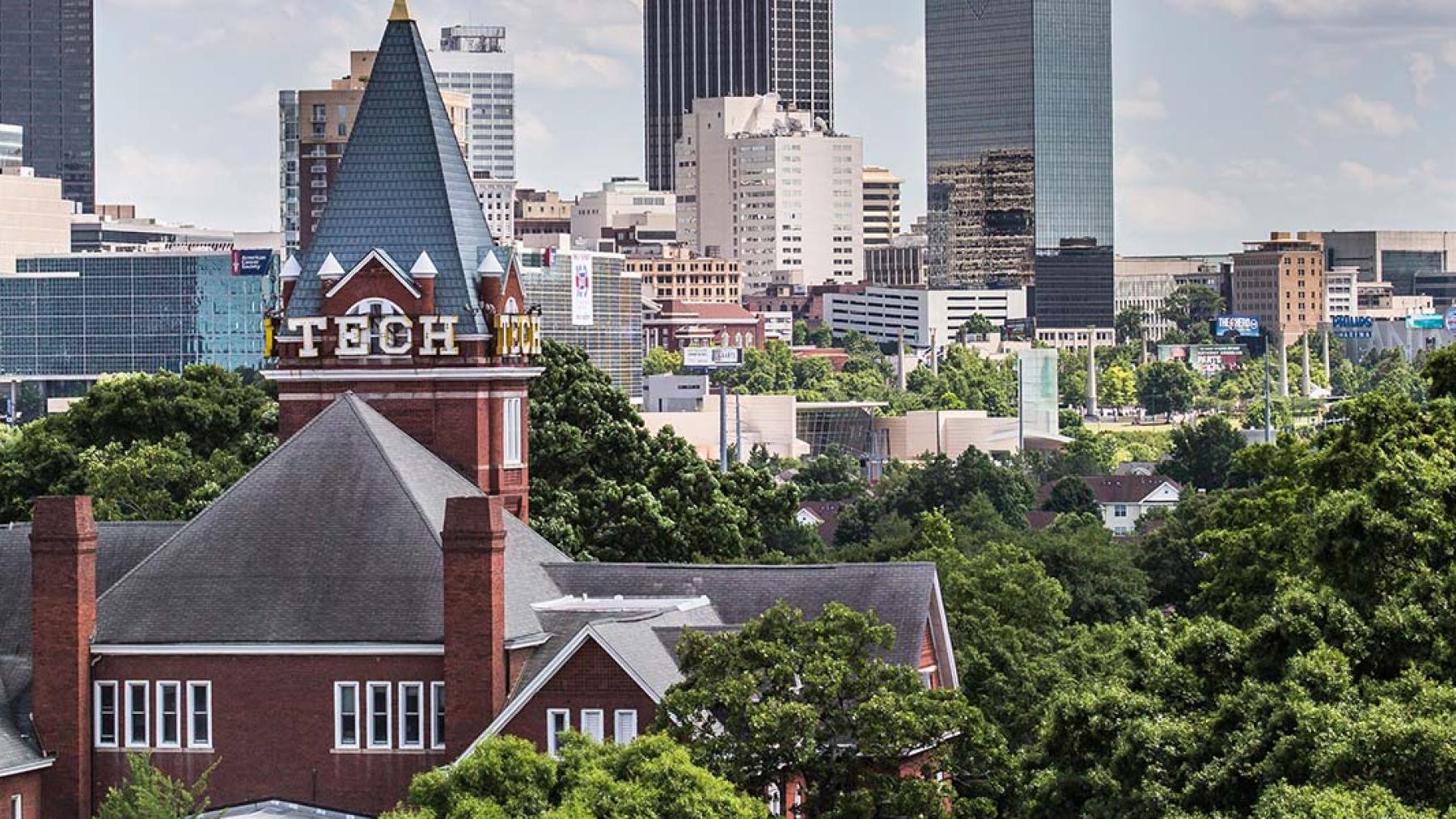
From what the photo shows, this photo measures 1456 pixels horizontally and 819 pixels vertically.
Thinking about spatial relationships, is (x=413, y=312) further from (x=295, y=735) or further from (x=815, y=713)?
(x=815, y=713)

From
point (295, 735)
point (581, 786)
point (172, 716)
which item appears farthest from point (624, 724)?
point (172, 716)

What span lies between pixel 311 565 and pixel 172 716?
412 cm

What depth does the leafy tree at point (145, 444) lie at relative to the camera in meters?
109

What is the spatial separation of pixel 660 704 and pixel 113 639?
12796 mm

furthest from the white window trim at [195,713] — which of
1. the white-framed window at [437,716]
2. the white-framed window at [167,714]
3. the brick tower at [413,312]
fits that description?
the brick tower at [413,312]

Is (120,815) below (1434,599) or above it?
below

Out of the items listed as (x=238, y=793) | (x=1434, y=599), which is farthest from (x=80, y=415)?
(x=1434, y=599)

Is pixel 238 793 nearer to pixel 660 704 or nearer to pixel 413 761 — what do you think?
pixel 413 761

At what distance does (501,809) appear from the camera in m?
64.0

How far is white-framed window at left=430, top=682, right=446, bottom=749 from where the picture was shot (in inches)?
2955

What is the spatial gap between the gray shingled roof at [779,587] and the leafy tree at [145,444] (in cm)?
2687

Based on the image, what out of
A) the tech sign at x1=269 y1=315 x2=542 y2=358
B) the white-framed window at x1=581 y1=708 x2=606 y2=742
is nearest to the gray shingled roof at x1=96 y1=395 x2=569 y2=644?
the white-framed window at x1=581 y1=708 x2=606 y2=742

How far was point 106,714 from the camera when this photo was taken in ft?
251

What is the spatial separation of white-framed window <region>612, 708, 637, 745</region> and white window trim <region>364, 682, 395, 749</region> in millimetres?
5192
